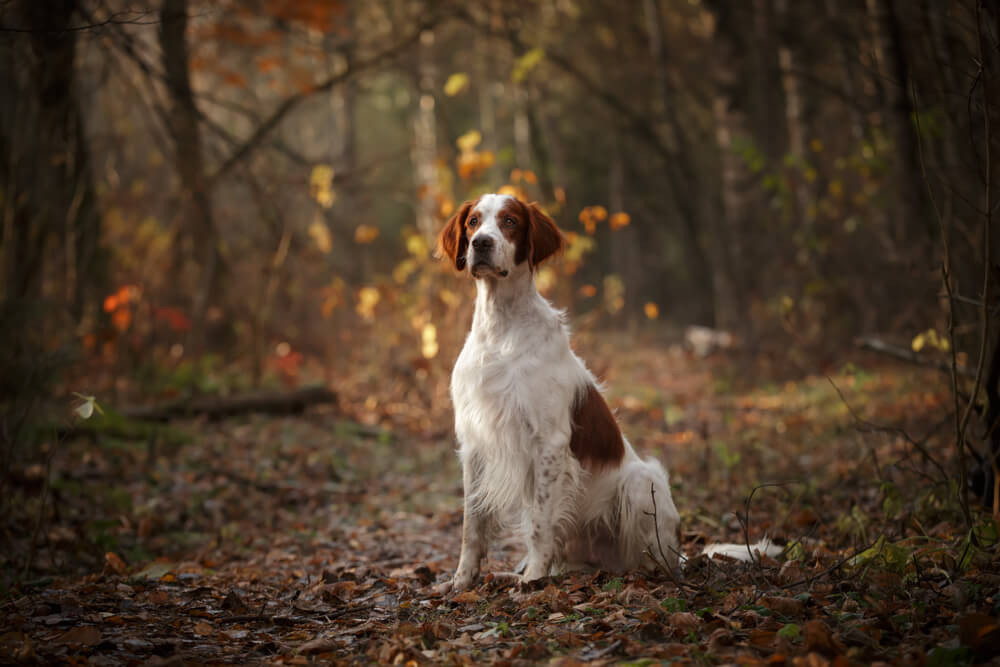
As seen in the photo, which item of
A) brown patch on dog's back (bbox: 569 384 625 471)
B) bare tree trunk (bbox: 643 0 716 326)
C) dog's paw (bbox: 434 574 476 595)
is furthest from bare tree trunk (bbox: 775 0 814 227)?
dog's paw (bbox: 434 574 476 595)

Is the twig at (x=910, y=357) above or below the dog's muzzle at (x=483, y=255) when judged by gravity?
below

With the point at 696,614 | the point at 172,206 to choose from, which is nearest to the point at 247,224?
the point at 172,206

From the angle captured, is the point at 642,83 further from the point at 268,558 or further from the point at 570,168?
the point at 268,558

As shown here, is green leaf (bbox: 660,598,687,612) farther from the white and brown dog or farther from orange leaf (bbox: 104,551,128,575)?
orange leaf (bbox: 104,551,128,575)

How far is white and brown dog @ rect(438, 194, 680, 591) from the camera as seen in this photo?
376 centimetres

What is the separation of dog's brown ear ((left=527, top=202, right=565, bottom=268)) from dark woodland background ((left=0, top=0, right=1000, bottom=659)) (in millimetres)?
1761

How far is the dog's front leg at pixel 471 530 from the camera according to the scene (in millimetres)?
3859

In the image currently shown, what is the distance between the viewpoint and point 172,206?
12.1 m

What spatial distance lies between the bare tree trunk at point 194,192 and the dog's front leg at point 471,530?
211 inches

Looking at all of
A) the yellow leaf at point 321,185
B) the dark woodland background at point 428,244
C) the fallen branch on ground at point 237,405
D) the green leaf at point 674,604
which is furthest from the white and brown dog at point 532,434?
the yellow leaf at point 321,185

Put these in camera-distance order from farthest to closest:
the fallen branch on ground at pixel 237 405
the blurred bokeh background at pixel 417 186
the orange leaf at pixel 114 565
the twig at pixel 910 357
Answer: the fallen branch on ground at pixel 237 405 → the blurred bokeh background at pixel 417 186 → the twig at pixel 910 357 → the orange leaf at pixel 114 565

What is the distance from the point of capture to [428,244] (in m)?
9.44

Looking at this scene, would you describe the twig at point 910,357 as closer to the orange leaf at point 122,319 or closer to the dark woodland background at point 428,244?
the dark woodland background at point 428,244

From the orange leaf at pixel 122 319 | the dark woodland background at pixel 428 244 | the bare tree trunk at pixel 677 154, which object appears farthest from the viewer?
the bare tree trunk at pixel 677 154
